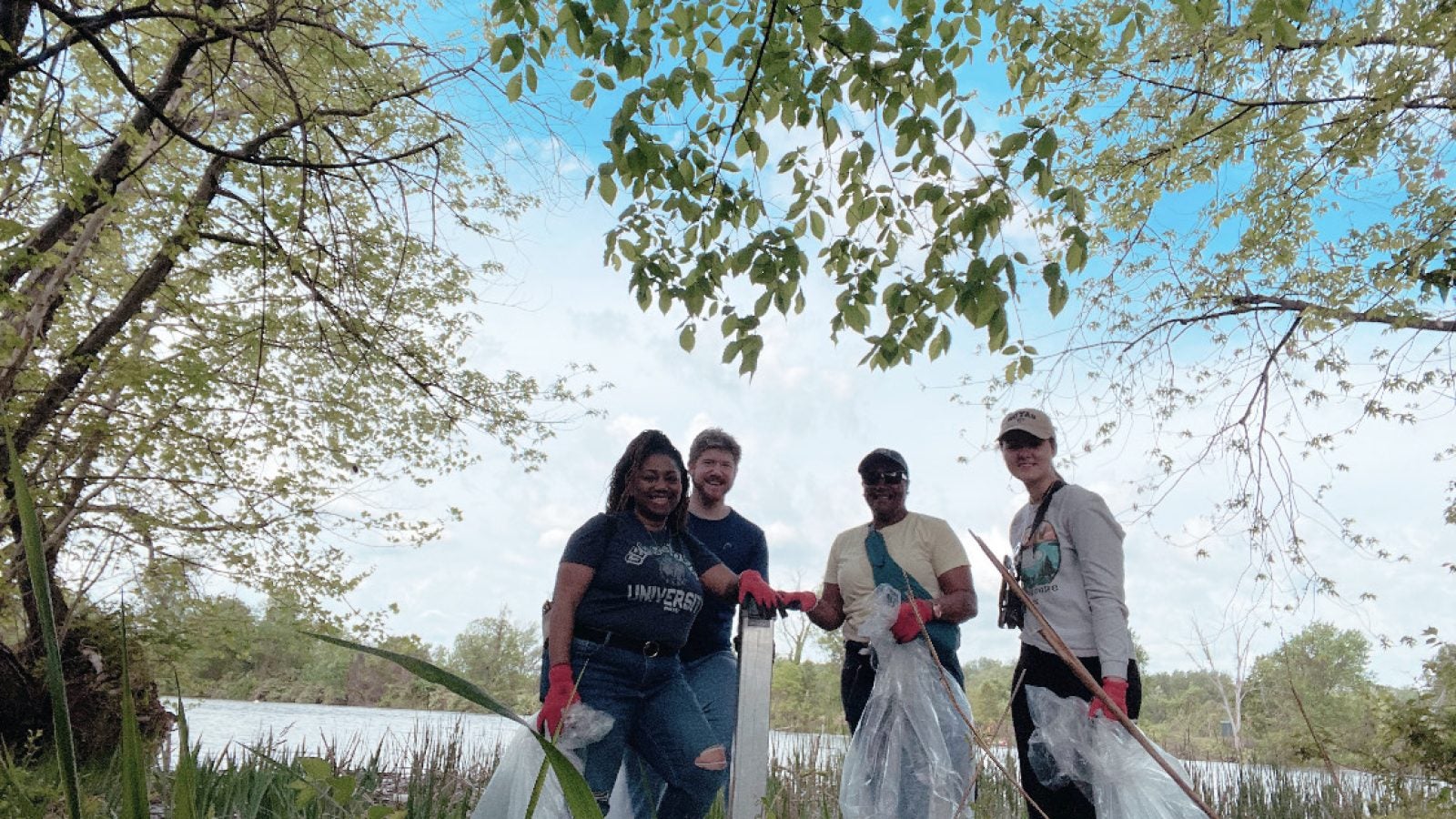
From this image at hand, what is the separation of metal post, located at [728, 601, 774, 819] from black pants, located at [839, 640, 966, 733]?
5.23 feet

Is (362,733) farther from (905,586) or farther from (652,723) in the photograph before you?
(905,586)

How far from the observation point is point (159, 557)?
21.5 ft

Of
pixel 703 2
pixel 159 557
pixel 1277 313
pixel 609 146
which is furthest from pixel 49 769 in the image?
pixel 1277 313

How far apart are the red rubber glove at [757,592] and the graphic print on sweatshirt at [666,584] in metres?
0.21

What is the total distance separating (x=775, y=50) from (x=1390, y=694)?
5712 millimetres

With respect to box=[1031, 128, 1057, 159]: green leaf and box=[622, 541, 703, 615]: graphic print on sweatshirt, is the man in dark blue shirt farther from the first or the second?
box=[1031, 128, 1057, 159]: green leaf

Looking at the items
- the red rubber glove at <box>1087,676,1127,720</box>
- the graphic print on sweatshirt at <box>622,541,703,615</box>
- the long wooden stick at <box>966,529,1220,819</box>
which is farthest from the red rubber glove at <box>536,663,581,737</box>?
the long wooden stick at <box>966,529,1220,819</box>

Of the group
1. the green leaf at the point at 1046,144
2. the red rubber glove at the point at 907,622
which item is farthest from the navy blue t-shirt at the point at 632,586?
the green leaf at the point at 1046,144

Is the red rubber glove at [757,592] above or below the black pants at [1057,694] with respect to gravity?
above

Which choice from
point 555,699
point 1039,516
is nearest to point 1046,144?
point 1039,516

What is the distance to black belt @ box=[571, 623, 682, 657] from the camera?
267 cm

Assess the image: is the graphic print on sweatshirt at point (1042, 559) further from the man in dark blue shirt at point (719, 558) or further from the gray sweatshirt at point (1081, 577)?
the man in dark blue shirt at point (719, 558)

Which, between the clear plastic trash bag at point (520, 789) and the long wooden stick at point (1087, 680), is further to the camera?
the clear plastic trash bag at point (520, 789)

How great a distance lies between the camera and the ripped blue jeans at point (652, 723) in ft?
8.55
